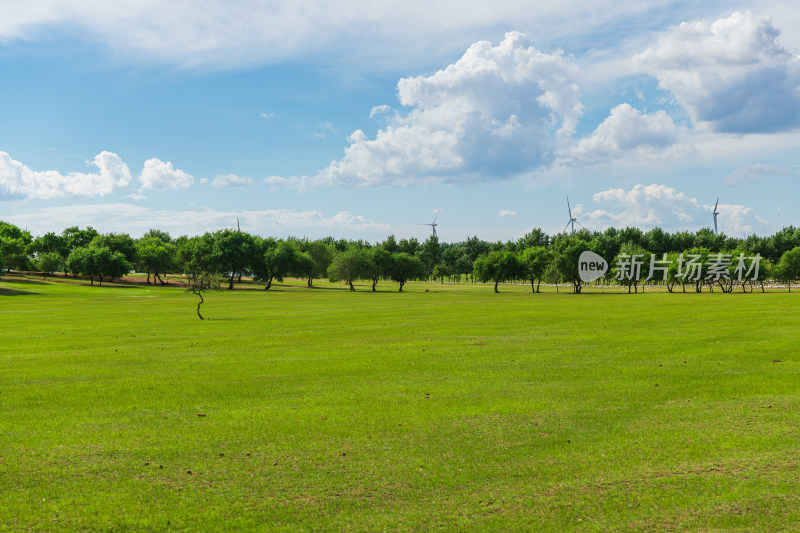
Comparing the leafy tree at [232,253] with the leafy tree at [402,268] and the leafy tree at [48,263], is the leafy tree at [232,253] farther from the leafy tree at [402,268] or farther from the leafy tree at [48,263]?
the leafy tree at [48,263]

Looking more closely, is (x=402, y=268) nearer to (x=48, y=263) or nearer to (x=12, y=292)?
(x=12, y=292)

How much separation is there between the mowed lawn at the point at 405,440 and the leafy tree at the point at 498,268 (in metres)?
142

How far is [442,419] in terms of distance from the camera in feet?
54.9

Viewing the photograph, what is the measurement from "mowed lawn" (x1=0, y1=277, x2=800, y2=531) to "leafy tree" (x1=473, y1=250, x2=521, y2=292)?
14181cm

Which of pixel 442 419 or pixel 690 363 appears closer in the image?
pixel 442 419

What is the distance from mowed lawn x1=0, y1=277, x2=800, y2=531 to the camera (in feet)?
34.5

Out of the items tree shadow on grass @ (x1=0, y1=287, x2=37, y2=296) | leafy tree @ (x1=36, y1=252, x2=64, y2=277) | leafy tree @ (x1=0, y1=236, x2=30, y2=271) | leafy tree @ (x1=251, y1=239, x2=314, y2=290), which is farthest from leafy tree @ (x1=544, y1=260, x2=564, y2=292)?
leafy tree @ (x1=36, y1=252, x2=64, y2=277)

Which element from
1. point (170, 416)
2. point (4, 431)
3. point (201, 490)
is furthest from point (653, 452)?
point (4, 431)

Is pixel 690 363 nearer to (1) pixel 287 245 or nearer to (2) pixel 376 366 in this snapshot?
(2) pixel 376 366

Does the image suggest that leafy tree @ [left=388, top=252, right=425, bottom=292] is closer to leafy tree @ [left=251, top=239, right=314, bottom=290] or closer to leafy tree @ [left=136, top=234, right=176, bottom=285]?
leafy tree @ [left=251, top=239, right=314, bottom=290]

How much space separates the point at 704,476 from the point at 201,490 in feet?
35.9

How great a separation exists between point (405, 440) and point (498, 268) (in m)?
161

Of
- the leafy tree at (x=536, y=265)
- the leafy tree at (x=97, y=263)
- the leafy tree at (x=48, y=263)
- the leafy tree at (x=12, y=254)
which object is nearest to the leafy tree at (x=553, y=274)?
the leafy tree at (x=536, y=265)

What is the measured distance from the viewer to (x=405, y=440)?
48.0ft
